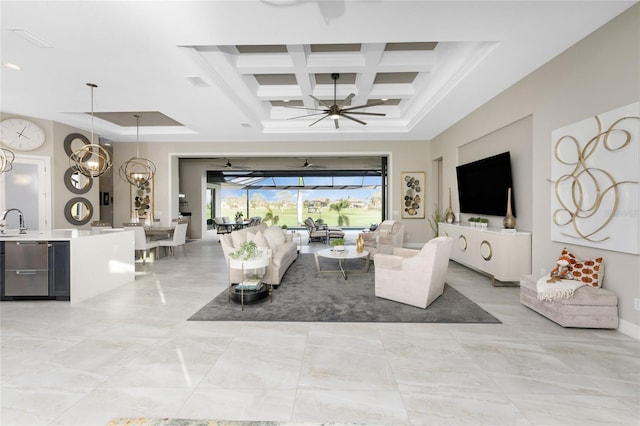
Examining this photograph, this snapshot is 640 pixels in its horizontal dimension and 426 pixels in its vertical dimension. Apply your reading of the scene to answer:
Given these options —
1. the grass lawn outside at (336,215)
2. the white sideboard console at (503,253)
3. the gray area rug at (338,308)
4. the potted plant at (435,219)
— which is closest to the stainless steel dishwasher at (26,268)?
the gray area rug at (338,308)

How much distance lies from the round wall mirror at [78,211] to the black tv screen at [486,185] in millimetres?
9207

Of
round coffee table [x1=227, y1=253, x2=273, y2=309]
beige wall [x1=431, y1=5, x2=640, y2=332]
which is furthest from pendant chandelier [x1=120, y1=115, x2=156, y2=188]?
beige wall [x1=431, y1=5, x2=640, y2=332]

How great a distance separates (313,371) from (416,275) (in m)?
2.00

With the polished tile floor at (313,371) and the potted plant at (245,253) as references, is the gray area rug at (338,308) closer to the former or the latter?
the polished tile floor at (313,371)

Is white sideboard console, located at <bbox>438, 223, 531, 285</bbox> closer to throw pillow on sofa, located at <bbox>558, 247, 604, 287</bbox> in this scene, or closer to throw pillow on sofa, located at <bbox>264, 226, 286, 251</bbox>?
throw pillow on sofa, located at <bbox>558, 247, 604, 287</bbox>

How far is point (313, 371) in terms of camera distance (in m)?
2.45

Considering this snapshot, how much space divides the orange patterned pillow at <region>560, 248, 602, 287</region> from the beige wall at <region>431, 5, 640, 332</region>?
0.25 ft

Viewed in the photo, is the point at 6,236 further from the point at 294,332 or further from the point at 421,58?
the point at 421,58

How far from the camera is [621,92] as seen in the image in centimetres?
310

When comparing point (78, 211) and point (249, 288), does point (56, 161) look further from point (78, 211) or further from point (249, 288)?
point (249, 288)

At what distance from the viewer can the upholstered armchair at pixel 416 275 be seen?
3766mm

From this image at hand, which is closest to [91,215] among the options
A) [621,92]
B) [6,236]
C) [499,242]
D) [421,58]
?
[6,236]

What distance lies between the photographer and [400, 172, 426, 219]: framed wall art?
348 inches

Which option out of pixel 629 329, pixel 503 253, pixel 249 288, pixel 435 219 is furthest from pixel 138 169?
pixel 629 329
